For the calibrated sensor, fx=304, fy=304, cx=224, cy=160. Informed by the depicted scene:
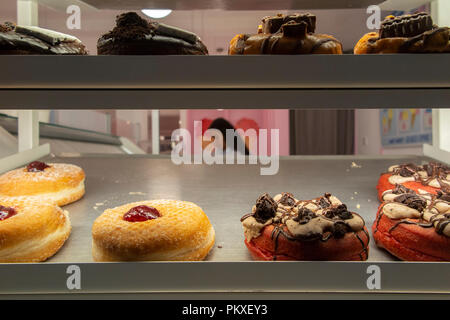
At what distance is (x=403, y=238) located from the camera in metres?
0.99

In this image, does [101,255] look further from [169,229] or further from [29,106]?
[29,106]

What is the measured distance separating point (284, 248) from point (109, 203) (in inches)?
35.8

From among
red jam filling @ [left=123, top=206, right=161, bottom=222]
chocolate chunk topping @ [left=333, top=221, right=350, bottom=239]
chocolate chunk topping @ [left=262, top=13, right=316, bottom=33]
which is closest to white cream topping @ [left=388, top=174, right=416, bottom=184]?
chocolate chunk topping @ [left=333, top=221, right=350, bottom=239]

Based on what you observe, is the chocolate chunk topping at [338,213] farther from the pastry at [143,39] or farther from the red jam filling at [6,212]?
the red jam filling at [6,212]

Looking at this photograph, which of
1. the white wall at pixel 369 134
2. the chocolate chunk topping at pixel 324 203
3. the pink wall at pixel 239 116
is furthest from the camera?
the pink wall at pixel 239 116

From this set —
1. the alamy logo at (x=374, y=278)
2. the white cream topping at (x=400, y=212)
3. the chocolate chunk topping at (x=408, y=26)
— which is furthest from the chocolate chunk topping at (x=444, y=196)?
the chocolate chunk topping at (x=408, y=26)

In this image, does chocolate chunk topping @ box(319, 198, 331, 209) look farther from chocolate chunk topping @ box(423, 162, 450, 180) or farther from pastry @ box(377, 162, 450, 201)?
chocolate chunk topping @ box(423, 162, 450, 180)

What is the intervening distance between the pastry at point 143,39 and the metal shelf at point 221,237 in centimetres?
63

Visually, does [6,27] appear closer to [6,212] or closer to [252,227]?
[6,212]

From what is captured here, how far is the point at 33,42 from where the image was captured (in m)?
0.90

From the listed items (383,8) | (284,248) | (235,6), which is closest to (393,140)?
(383,8)

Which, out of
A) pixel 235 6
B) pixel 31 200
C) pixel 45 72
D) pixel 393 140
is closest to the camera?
pixel 45 72

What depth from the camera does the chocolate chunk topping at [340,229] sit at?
3.06ft

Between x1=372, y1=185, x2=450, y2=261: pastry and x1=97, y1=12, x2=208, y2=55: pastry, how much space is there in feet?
2.84
